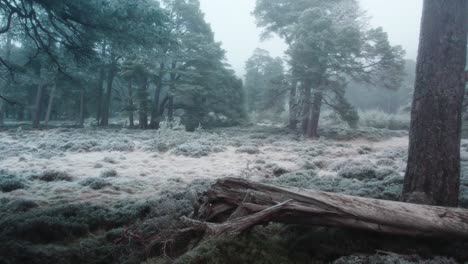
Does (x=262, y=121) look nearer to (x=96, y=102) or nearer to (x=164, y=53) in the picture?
(x=96, y=102)

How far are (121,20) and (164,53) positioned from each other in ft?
4.67

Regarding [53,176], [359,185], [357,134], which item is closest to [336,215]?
[359,185]

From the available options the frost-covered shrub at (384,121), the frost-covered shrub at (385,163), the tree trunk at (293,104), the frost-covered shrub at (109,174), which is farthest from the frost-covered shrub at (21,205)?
the frost-covered shrub at (384,121)

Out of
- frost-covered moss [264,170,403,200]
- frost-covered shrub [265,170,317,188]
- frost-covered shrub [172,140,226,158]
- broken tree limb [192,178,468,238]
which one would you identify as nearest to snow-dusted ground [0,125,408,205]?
frost-covered shrub [172,140,226,158]

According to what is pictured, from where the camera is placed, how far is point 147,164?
10578 mm

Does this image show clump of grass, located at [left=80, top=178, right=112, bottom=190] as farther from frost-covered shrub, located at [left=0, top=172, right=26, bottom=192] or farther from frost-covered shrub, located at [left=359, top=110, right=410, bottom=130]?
frost-covered shrub, located at [left=359, top=110, right=410, bottom=130]

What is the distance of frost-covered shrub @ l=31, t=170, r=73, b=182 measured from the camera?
7.95 metres

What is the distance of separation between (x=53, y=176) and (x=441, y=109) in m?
8.58

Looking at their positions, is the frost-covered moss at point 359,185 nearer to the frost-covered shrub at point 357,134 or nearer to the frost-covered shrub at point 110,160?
the frost-covered shrub at point 110,160

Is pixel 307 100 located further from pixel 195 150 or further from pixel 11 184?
pixel 11 184

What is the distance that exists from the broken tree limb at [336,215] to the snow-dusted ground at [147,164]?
3.89 metres

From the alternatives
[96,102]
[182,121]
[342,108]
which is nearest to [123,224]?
[342,108]

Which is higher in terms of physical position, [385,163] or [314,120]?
[314,120]

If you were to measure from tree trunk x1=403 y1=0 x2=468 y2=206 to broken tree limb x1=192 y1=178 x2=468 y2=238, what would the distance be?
0.63m
